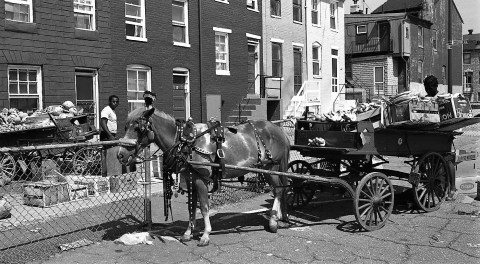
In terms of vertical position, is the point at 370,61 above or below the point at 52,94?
above

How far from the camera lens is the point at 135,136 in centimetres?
620

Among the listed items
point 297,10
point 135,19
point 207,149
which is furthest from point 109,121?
point 297,10

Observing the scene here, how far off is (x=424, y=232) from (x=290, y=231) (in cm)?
203

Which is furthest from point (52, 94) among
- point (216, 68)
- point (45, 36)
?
point (216, 68)

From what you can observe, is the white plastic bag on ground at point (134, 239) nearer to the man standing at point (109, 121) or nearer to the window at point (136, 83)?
the man standing at point (109, 121)

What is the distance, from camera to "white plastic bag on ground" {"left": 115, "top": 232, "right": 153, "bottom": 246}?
22.0 feet

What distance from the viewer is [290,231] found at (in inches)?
292

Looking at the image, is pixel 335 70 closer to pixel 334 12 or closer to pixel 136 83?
pixel 334 12

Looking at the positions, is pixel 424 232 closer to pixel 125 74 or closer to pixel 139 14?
pixel 125 74

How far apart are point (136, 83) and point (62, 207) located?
9.51 meters

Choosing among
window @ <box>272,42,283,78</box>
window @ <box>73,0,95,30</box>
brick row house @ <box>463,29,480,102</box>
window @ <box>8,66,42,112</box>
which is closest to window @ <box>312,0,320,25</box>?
window @ <box>272,42,283,78</box>

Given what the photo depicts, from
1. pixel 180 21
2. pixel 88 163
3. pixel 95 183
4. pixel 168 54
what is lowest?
pixel 95 183

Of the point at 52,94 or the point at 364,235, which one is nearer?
the point at 364,235

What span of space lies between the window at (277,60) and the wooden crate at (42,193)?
690 inches
